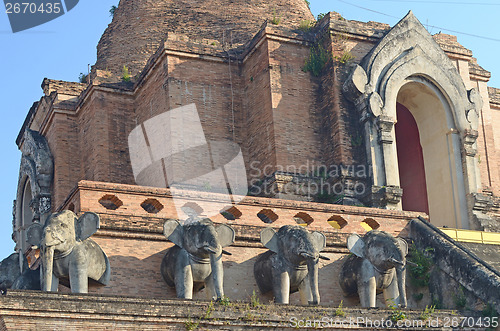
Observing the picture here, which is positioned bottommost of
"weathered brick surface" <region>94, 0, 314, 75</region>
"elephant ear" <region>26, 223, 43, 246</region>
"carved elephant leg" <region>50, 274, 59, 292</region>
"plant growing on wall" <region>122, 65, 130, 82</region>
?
"carved elephant leg" <region>50, 274, 59, 292</region>

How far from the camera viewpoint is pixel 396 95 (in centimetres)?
1927

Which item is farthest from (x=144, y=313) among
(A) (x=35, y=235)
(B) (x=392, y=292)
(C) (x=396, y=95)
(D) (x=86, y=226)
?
(C) (x=396, y=95)

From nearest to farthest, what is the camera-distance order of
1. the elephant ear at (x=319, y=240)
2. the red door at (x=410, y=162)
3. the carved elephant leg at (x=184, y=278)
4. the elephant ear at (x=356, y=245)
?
the carved elephant leg at (x=184, y=278), the elephant ear at (x=319, y=240), the elephant ear at (x=356, y=245), the red door at (x=410, y=162)

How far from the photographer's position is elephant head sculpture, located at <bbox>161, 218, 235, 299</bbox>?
43.2ft

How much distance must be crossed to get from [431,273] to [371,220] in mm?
1460

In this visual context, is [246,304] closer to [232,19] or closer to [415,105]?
[415,105]

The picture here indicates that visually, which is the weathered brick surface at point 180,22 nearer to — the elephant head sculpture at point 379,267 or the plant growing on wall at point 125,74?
the plant growing on wall at point 125,74

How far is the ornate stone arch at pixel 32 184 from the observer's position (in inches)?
850

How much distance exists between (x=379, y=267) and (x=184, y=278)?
9.74ft

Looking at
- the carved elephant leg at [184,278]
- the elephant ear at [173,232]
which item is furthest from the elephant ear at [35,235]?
the carved elephant leg at [184,278]

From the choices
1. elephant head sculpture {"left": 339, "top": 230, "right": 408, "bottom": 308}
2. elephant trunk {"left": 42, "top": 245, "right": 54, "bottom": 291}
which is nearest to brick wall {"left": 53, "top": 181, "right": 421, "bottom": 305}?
elephant head sculpture {"left": 339, "top": 230, "right": 408, "bottom": 308}

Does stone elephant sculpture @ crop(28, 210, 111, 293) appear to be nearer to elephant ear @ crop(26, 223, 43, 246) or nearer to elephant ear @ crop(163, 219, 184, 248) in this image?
elephant ear @ crop(26, 223, 43, 246)

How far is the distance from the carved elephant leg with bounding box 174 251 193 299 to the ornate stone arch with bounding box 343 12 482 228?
5.71 meters

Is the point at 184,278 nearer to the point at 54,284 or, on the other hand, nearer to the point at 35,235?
the point at 54,284
